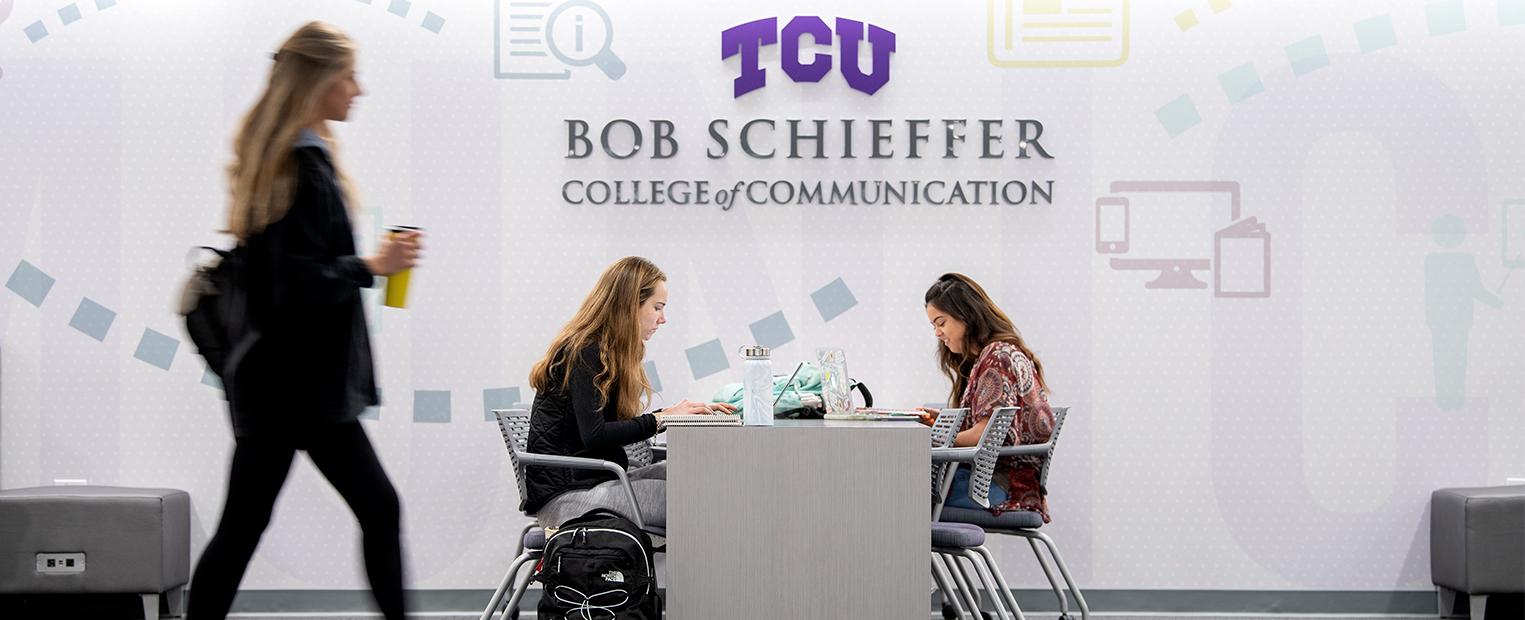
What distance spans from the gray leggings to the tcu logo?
1.67 meters

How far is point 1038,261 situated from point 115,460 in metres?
3.27

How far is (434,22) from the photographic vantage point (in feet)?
15.4

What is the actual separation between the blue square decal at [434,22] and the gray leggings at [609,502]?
6.34 ft

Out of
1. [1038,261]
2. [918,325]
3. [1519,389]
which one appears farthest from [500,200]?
[1519,389]

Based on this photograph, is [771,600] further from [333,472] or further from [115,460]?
[115,460]

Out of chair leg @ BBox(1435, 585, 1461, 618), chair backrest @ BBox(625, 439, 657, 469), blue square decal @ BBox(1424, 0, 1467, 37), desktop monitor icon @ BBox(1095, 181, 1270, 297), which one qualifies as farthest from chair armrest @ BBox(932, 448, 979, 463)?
blue square decal @ BBox(1424, 0, 1467, 37)

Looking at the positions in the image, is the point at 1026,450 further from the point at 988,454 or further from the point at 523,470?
the point at 523,470

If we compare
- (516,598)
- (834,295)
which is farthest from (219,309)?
(834,295)

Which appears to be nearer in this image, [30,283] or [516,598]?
[516,598]

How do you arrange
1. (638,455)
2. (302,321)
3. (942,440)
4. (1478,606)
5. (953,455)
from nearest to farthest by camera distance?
(302,321), (953,455), (942,440), (638,455), (1478,606)

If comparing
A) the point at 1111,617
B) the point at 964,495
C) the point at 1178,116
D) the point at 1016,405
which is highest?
the point at 1178,116

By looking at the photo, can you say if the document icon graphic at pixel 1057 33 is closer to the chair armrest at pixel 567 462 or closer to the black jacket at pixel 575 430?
the black jacket at pixel 575 430

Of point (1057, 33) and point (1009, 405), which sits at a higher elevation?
point (1057, 33)

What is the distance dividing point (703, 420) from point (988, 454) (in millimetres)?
825
